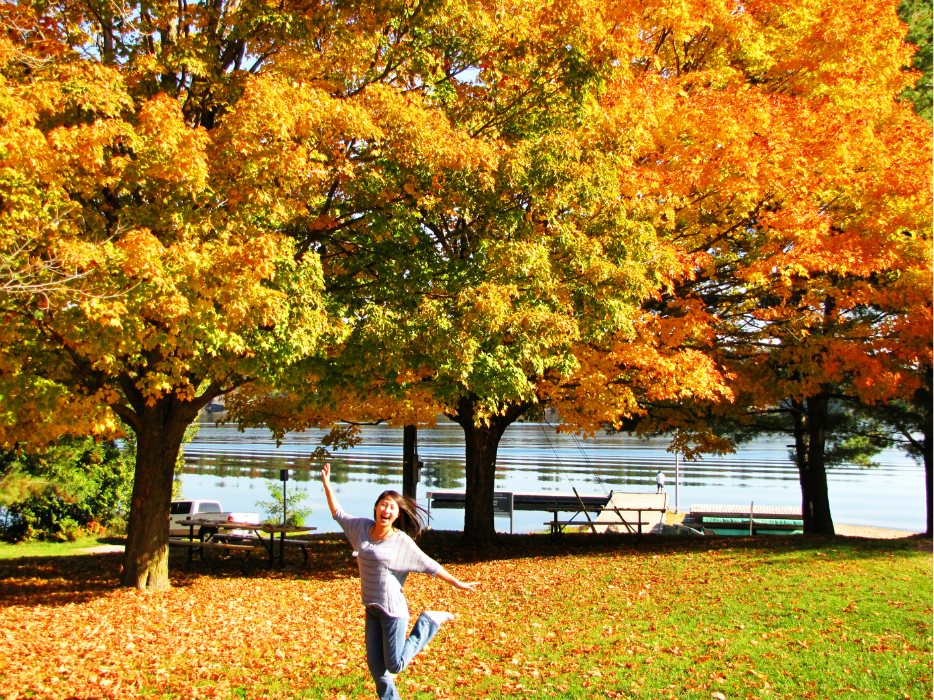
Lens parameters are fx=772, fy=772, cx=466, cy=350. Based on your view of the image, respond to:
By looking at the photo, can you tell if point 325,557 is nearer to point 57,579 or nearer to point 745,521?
point 57,579

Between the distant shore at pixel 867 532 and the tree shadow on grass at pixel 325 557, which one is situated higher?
the tree shadow on grass at pixel 325 557

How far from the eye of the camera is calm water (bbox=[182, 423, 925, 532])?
30.8 m

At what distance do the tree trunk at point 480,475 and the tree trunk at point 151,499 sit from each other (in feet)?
21.5

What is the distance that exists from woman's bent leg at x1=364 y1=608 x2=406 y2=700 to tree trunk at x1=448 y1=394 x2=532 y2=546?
1102 cm

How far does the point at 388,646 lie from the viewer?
4.89 metres

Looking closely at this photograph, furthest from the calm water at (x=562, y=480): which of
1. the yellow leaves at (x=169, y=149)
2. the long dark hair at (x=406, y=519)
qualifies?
the long dark hair at (x=406, y=519)

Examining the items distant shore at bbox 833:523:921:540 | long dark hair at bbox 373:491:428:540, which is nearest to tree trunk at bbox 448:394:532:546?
long dark hair at bbox 373:491:428:540

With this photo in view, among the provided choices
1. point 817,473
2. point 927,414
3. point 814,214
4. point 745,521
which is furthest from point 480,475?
point 745,521

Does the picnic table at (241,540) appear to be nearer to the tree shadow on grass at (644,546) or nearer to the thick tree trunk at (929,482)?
the tree shadow on grass at (644,546)

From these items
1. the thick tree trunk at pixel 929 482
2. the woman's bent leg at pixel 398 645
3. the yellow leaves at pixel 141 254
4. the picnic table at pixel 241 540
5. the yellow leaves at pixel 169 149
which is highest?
the yellow leaves at pixel 169 149

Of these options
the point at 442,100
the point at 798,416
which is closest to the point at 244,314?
the point at 442,100

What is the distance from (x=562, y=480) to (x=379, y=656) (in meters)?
40.0

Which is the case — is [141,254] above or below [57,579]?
above

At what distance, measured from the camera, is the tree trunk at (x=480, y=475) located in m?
16.2
